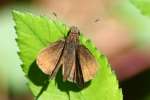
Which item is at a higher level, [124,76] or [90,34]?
[90,34]

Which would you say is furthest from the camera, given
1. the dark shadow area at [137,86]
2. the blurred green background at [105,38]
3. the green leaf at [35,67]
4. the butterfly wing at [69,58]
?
the dark shadow area at [137,86]

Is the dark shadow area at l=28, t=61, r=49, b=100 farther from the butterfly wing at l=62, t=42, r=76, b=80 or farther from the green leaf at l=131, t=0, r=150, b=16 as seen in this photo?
the green leaf at l=131, t=0, r=150, b=16

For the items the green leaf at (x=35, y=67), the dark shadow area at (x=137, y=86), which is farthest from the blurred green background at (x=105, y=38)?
the green leaf at (x=35, y=67)

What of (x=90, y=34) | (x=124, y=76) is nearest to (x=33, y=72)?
(x=124, y=76)

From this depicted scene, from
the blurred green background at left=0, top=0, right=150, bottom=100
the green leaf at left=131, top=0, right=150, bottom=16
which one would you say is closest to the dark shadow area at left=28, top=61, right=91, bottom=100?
the green leaf at left=131, top=0, right=150, bottom=16

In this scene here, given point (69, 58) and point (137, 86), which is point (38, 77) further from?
point (137, 86)

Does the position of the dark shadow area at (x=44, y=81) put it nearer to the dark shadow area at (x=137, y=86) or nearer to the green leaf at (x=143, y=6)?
the green leaf at (x=143, y=6)

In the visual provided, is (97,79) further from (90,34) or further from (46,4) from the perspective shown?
(46,4)
